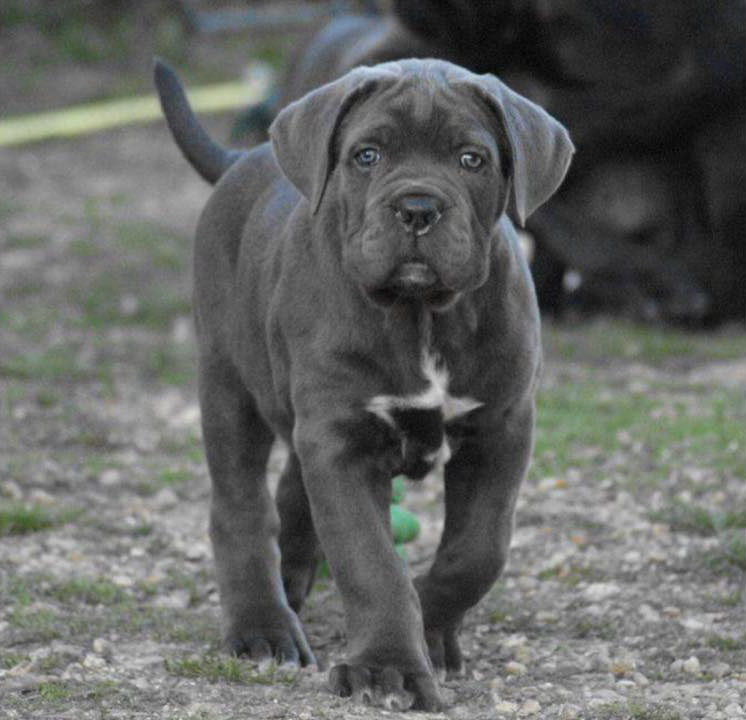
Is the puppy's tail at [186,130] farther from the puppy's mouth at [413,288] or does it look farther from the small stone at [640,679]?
the small stone at [640,679]

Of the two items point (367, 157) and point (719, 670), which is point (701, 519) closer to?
point (719, 670)

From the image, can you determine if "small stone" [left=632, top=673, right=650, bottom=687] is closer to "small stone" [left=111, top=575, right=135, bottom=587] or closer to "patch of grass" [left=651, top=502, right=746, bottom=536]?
"patch of grass" [left=651, top=502, right=746, bottom=536]

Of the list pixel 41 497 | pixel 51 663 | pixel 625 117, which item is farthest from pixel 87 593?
pixel 625 117

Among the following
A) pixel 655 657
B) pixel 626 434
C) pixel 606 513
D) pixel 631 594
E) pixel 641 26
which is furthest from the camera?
pixel 641 26

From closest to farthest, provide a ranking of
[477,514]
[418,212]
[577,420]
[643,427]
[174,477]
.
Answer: [418,212] < [477,514] < [174,477] < [643,427] < [577,420]

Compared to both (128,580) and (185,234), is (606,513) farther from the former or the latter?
(185,234)

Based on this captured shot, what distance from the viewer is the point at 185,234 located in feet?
43.3

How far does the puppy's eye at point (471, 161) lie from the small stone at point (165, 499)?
2.79 metres

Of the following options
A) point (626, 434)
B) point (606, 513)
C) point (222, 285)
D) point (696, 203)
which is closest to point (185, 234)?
point (696, 203)

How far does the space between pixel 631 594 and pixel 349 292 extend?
5.66 feet

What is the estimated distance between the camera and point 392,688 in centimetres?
472

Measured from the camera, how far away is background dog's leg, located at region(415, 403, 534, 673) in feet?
16.7

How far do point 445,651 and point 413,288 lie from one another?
1092mm

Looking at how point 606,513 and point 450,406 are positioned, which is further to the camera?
point 606,513
